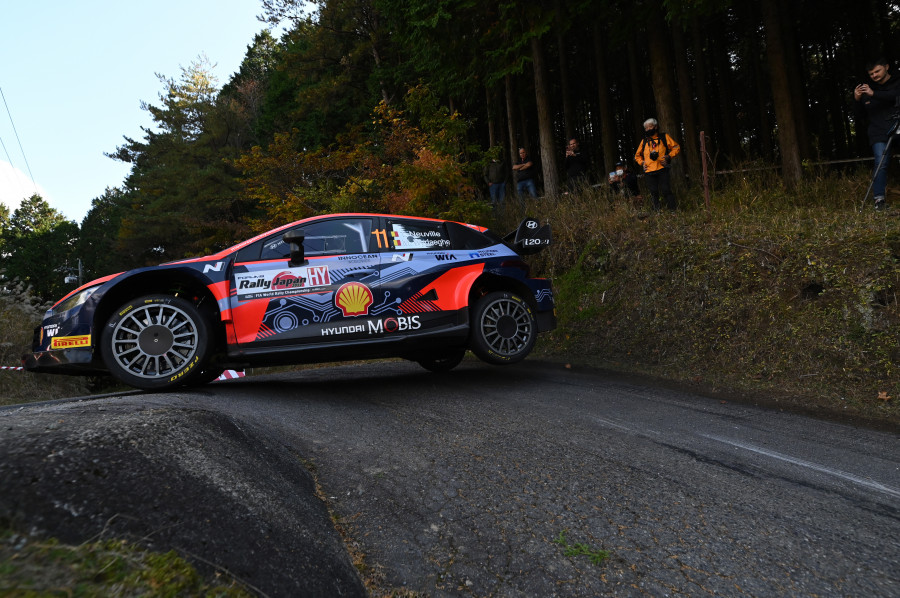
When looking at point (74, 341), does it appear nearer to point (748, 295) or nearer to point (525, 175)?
point (748, 295)

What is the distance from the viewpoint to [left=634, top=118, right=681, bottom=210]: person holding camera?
10.4 m

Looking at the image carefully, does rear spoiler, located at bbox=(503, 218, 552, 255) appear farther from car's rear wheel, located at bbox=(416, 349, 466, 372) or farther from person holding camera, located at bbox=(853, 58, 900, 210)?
person holding camera, located at bbox=(853, 58, 900, 210)

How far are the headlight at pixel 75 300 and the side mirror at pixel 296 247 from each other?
5.77 feet

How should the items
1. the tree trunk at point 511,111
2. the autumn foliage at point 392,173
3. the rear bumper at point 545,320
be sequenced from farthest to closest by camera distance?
1. the tree trunk at point 511,111
2. the autumn foliage at point 392,173
3. the rear bumper at point 545,320

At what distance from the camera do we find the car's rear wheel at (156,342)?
5422 mm

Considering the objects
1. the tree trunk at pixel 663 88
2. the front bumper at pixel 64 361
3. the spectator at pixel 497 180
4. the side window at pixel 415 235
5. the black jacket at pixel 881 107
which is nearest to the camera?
the front bumper at pixel 64 361

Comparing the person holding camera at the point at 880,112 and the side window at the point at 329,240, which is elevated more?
the person holding camera at the point at 880,112

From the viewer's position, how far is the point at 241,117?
36969 millimetres

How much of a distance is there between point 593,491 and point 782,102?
37.9ft

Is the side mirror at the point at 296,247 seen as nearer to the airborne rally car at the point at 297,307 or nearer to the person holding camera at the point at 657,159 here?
the airborne rally car at the point at 297,307

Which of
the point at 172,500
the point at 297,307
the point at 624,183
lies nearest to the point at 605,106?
the point at 624,183

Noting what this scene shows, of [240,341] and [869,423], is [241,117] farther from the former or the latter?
[869,423]

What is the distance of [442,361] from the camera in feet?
25.5

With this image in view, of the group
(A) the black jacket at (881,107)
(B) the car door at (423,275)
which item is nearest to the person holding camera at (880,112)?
(A) the black jacket at (881,107)
